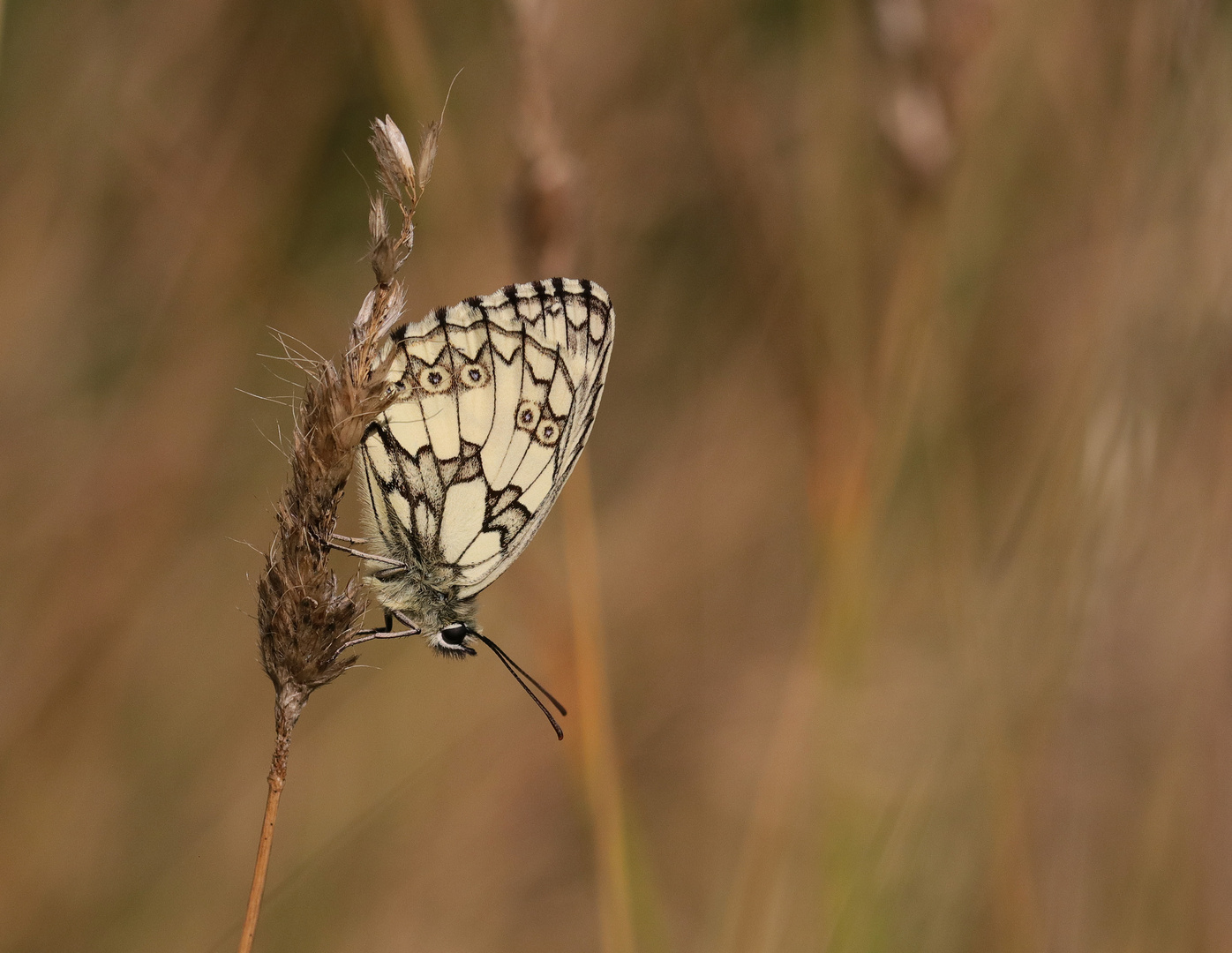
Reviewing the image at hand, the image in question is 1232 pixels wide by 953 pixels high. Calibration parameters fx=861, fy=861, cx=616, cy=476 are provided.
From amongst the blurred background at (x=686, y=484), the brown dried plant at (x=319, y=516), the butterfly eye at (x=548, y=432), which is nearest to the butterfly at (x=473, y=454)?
the butterfly eye at (x=548, y=432)

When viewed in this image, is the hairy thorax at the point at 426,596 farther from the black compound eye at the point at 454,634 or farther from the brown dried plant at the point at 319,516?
the brown dried plant at the point at 319,516

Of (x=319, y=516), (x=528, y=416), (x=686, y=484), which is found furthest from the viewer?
(x=686, y=484)

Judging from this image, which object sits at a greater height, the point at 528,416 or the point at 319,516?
the point at 528,416

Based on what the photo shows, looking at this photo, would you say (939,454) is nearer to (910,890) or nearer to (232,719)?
(910,890)

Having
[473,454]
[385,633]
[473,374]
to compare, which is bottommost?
[385,633]

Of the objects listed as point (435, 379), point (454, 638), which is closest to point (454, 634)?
point (454, 638)

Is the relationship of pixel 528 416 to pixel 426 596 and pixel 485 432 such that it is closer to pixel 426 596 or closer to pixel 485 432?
pixel 485 432

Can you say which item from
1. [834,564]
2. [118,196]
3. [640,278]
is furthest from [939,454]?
[118,196]

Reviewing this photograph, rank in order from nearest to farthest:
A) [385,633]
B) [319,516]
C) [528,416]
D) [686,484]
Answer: [319,516]
[385,633]
[528,416]
[686,484]
